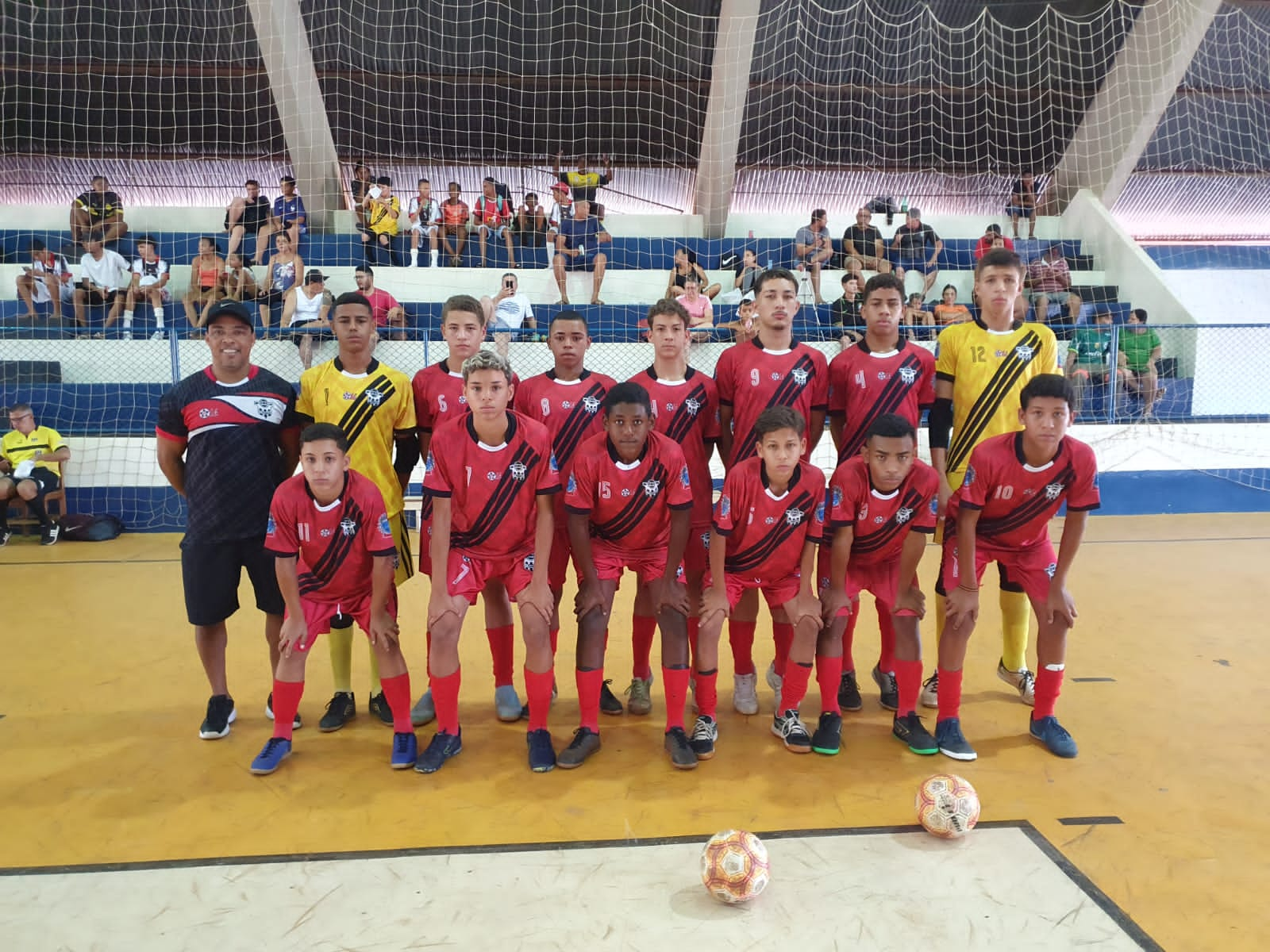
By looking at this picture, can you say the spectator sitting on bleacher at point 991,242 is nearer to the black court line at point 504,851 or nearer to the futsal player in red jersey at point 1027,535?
the futsal player in red jersey at point 1027,535

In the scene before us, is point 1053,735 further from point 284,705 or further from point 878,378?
point 284,705

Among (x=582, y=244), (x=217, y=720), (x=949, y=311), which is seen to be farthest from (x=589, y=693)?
(x=582, y=244)

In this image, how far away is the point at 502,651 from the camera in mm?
4184

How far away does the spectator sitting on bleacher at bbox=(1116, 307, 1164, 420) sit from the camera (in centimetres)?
952

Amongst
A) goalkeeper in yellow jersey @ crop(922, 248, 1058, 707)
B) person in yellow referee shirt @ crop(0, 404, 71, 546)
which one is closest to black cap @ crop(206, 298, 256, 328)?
goalkeeper in yellow jersey @ crop(922, 248, 1058, 707)

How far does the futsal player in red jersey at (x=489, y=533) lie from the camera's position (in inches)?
142

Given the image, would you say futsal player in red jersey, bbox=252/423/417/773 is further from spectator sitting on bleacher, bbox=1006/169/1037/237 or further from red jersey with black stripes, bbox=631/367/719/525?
spectator sitting on bleacher, bbox=1006/169/1037/237

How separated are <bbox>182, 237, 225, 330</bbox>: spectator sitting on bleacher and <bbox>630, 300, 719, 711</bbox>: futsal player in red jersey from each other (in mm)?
7960

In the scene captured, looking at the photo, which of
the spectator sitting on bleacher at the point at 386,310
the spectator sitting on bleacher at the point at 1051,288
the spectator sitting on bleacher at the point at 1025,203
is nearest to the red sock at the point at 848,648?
the spectator sitting on bleacher at the point at 386,310

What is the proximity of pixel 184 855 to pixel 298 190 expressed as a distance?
10463 mm

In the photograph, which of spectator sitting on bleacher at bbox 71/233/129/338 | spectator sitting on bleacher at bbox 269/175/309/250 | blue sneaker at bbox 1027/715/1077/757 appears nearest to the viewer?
blue sneaker at bbox 1027/715/1077/757

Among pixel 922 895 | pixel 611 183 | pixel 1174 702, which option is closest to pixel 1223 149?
pixel 611 183

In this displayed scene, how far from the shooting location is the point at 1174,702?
4148 mm

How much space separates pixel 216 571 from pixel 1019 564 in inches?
138
